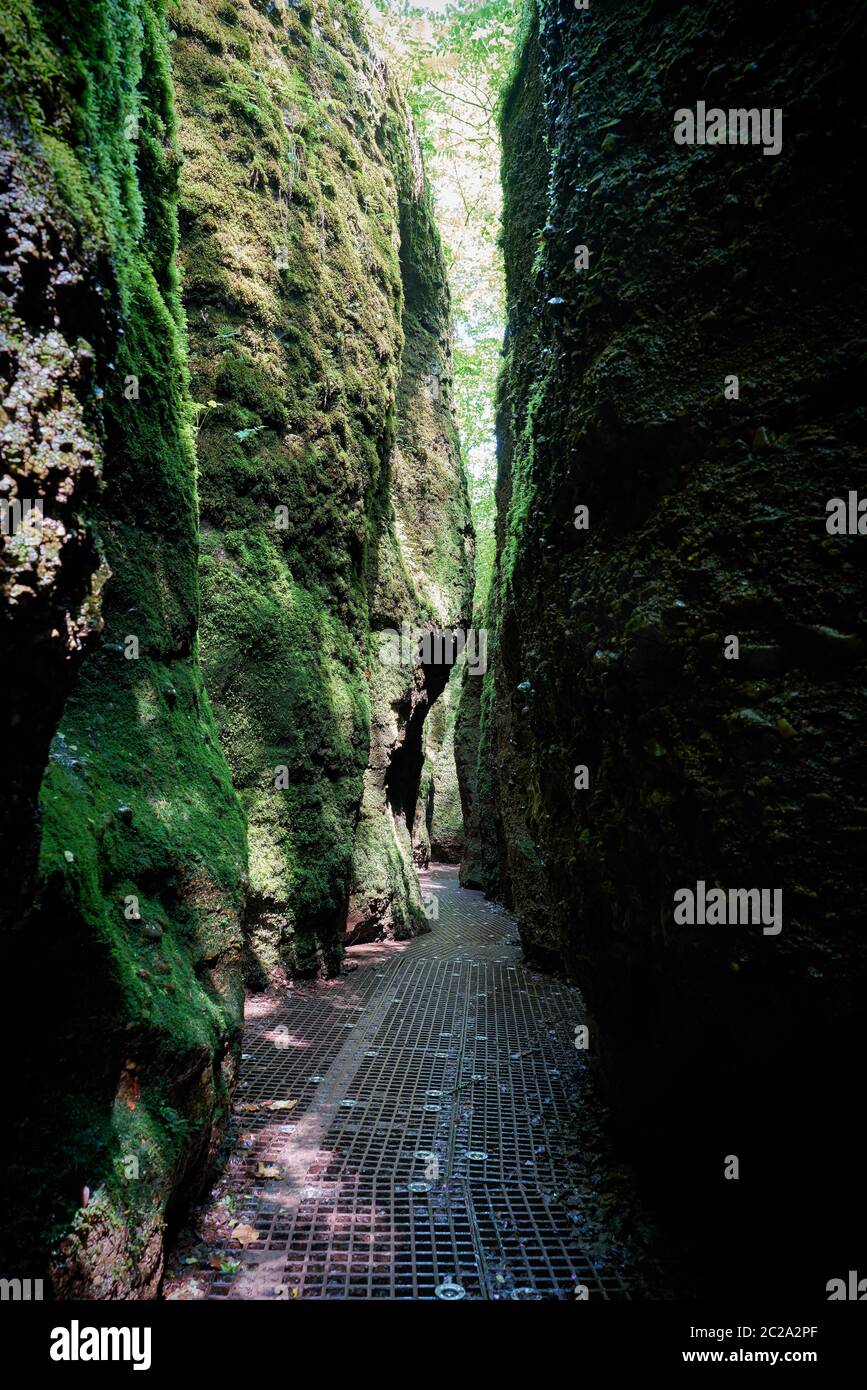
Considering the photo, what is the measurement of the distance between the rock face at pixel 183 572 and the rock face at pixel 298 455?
4cm

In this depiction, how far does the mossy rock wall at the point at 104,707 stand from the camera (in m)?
1.88

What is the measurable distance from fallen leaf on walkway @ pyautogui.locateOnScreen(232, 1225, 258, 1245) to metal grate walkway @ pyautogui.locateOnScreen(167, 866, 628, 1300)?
0.03 feet

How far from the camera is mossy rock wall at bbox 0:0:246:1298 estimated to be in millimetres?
1881

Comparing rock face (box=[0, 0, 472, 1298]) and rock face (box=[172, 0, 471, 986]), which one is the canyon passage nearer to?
rock face (box=[0, 0, 472, 1298])

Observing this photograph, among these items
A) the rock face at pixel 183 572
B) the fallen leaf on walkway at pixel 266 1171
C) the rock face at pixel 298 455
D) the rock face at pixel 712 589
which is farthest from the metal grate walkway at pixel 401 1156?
the rock face at pixel 298 455

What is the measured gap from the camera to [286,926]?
7148mm

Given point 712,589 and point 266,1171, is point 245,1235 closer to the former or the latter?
point 266,1171

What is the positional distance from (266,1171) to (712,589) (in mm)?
3860

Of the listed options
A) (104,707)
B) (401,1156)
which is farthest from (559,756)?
(104,707)

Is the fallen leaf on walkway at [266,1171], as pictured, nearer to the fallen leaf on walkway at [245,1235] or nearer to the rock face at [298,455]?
the fallen leaf on walkway at [245,1235]

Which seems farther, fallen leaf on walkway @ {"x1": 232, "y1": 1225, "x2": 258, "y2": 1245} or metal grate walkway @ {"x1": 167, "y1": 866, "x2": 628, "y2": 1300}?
fallen leaf on walkway @ {"x1": 232, "y1": 1225, "x2": 258, "y2": 1245}

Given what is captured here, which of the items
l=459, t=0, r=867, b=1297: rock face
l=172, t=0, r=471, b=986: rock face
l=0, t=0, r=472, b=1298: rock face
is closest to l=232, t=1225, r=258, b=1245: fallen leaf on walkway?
l=0, t=0, r=472, b=1298: rock face

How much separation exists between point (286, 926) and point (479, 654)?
10570 mm
